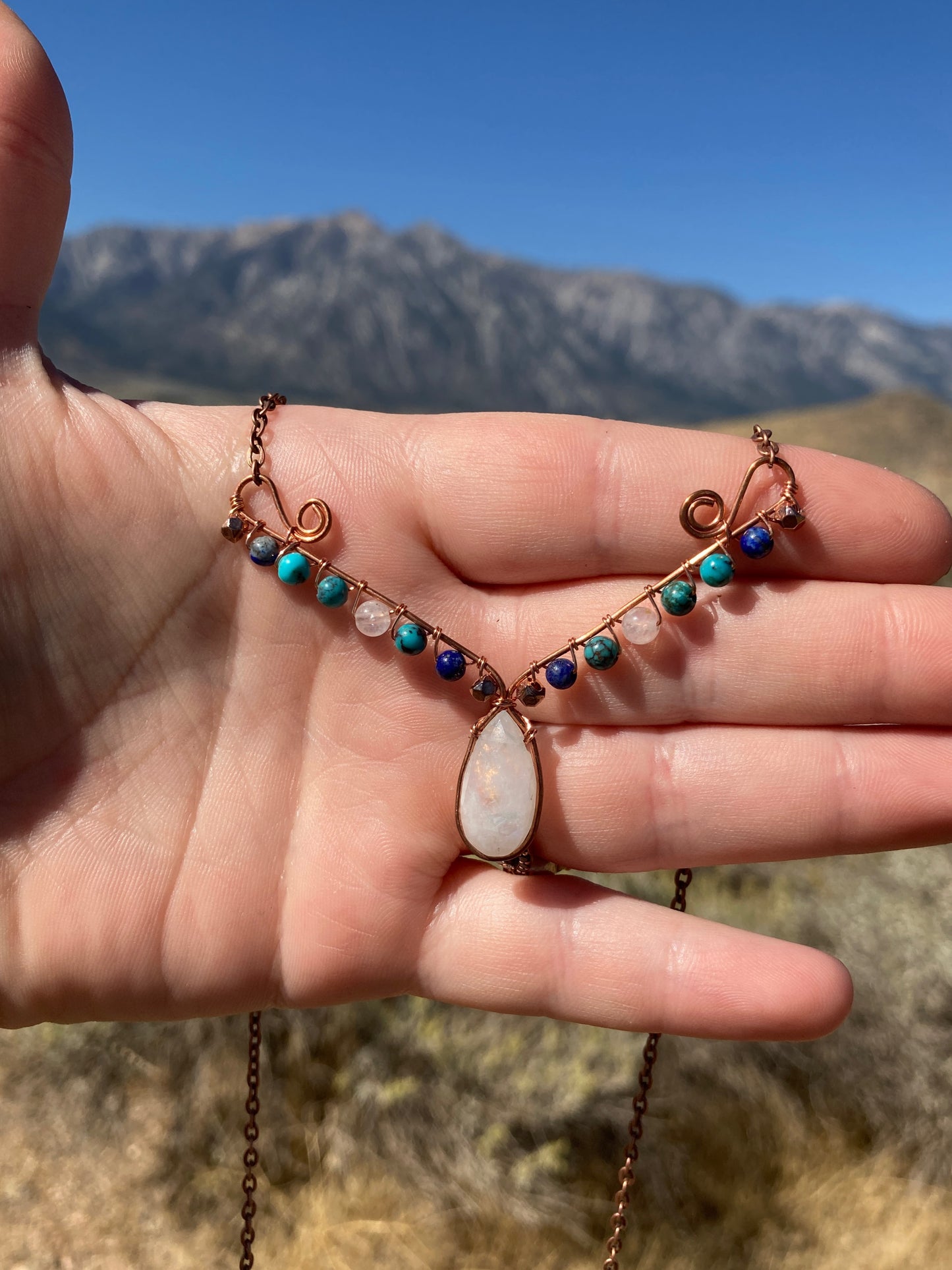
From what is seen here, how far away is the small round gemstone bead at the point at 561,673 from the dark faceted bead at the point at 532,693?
36mm

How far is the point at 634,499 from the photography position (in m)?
2.12

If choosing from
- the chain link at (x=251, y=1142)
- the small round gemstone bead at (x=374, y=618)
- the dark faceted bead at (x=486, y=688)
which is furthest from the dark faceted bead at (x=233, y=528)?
the chain link at (x=251, y=1142)

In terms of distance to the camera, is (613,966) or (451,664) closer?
(613,966)

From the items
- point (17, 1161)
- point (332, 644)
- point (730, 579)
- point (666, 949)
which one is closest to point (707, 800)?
point (666, 949)

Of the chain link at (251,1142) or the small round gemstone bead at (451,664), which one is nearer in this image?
the small round gemstone bead at (451,664)

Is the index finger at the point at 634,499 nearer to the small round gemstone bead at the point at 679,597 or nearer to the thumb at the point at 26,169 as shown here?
the small round gemstone bead at the point at 679,597

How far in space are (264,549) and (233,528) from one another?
0.09 m

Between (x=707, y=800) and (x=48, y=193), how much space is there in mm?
2105

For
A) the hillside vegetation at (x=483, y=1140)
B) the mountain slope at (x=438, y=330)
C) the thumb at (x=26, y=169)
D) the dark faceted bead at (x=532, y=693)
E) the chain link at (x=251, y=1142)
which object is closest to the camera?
the thumb at (x=26, y=169)

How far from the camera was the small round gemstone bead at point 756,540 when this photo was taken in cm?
207

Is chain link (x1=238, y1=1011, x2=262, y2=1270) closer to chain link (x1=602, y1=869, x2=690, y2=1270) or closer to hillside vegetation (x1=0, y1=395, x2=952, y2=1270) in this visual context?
hillside vegetation (x1=0, y1=395, x2=952, y2=1270)

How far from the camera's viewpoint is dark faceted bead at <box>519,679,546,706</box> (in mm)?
2182

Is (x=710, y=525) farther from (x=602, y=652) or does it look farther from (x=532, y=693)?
(x=532, y=693)

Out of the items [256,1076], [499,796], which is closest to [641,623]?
[499,796]
